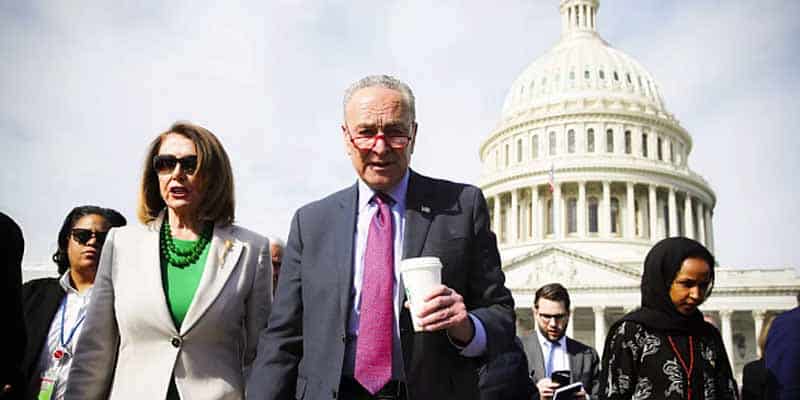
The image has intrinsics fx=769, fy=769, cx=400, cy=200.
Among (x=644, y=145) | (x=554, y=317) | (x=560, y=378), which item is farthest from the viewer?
(x=644, y=145)

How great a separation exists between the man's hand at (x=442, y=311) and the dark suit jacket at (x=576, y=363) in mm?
5602

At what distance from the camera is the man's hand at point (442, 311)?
2.99 meters

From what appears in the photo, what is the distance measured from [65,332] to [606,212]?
60502mm

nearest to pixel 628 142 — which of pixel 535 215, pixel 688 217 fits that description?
pixel 688 217

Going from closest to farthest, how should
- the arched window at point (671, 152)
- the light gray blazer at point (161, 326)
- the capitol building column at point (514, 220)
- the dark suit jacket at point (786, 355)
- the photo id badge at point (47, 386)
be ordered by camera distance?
the light gray blazer at point (161, 326)
the photo id badge at point (47, 386)
the dark suit jacket at point (786, 355)
the capitol building column at point (514, 220)
the arched window at point (671, 152)

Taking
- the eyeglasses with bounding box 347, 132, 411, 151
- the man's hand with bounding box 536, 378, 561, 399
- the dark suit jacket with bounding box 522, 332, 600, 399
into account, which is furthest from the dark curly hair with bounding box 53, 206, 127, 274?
the dark suit jacket with bounding box 522, 332, 600, 399

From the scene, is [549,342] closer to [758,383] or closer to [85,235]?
[758,383]

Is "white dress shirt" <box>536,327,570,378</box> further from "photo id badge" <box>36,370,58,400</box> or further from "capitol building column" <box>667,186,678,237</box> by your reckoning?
"capitol building column" <box>667,186,678,237</box>

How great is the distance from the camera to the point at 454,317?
10.2 ft

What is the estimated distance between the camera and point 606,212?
62.6 m

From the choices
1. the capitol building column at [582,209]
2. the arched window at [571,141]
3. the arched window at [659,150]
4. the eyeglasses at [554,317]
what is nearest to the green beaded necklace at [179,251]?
the eyeglasses at [554,317]

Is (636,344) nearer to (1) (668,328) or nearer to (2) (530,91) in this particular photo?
(1) (668,328)

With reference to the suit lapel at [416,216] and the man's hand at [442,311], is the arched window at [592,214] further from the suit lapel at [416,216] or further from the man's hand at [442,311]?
the man's hand at [442,311]

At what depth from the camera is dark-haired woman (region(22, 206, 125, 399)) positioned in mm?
4984
